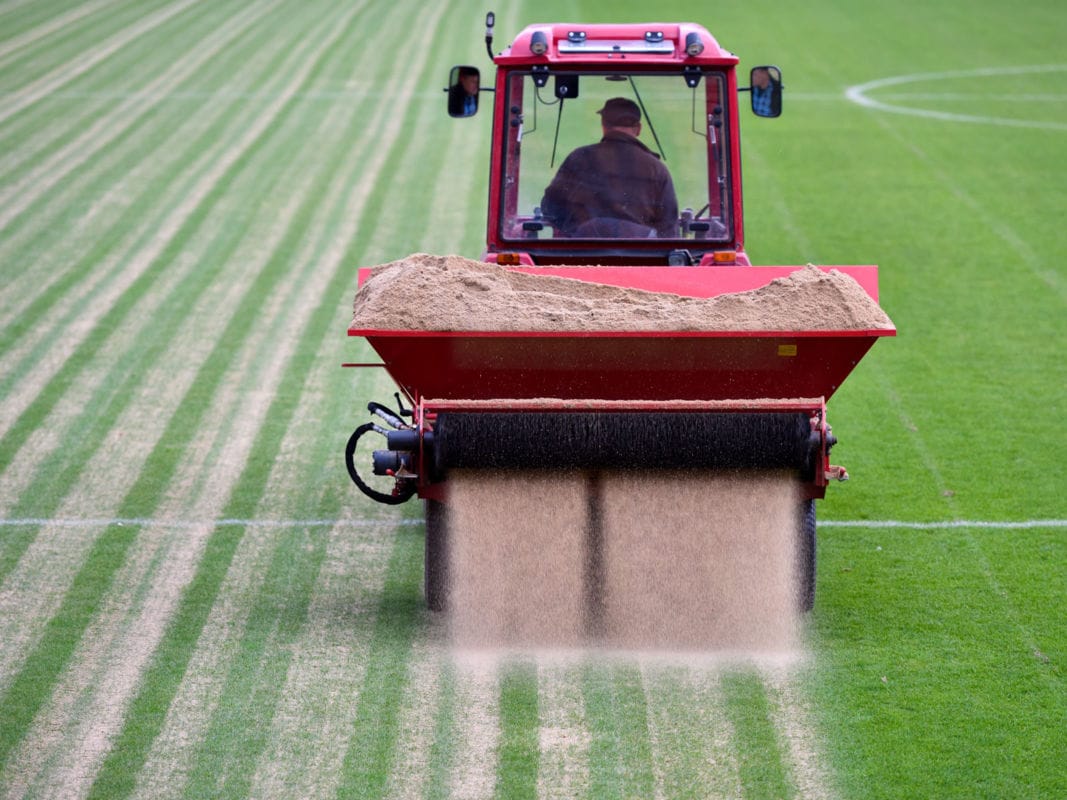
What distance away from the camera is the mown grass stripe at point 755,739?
5926mm

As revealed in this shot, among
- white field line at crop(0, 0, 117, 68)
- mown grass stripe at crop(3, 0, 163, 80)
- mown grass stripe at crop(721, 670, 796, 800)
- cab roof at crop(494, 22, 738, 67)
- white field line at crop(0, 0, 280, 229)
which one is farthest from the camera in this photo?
white field line at crop(0, 0, 117, 68)

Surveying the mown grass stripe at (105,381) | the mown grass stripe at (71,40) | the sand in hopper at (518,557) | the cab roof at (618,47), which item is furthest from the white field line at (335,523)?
the mown grass stripe at (71,40)

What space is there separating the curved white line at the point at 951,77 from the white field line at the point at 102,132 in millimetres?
9779

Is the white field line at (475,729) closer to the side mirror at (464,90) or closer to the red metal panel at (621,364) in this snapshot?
the red metal panel at (621,364)

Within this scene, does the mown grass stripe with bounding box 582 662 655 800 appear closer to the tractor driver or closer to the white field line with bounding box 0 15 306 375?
the tractor driver

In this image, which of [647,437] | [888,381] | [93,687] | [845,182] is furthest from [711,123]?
[845,182]

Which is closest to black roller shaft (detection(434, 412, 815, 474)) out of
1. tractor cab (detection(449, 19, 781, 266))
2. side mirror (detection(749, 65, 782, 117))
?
tractor cab (detection(449, 19, 781, 266))

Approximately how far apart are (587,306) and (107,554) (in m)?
3.22

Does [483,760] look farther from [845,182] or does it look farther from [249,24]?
[249,24]

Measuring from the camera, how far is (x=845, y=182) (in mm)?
17500

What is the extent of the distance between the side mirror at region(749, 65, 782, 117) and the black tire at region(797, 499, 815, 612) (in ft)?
8.40

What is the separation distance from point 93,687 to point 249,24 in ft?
68.9

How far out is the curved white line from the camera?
67.3 ft

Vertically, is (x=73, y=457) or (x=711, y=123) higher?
(x=711, y=123)
